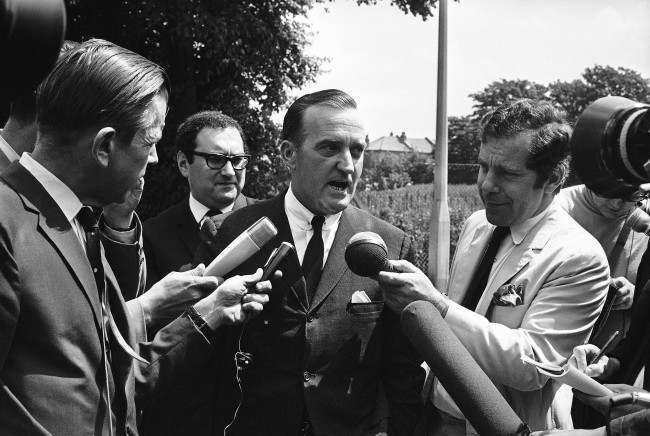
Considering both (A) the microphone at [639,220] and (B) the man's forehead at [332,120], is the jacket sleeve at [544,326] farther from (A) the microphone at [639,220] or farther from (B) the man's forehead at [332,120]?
(A) the microphone at [639,220]

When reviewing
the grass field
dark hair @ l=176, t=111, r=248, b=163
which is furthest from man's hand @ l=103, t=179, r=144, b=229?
the grass field

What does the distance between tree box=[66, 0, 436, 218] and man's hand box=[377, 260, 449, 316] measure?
12446 millimetres

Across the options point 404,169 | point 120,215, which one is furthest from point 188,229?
point 404,169

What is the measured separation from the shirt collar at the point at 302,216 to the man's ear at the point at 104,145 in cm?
121

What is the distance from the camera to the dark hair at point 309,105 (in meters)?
3.48

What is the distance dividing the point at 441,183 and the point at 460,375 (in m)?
11.3

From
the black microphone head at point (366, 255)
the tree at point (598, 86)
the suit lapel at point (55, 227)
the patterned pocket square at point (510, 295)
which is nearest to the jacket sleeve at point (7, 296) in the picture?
the suit lapel at point (55, 227)

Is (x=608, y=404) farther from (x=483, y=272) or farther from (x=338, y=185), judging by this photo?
(x=338, y=185)

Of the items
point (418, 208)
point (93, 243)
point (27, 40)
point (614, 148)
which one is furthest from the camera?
point (418, 208)

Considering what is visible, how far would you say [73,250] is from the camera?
7.10ft

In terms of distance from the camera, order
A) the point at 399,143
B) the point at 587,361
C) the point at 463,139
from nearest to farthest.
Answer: the point at 587,361
the point at 463,139
the point at 399,143

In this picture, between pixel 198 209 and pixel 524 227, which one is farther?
pixel 198 209

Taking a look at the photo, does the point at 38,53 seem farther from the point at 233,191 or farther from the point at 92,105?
the point at 233,191

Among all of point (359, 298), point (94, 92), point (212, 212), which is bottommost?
point (212, 212)
